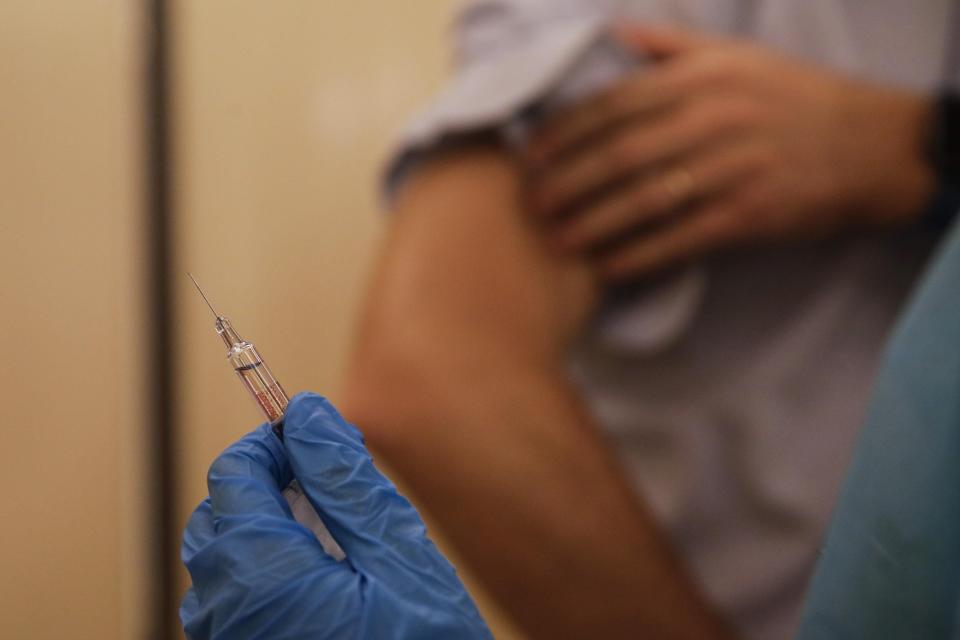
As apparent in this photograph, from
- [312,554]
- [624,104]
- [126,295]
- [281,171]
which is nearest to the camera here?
[312,554]

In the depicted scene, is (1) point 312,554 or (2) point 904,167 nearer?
(1) point 312,554

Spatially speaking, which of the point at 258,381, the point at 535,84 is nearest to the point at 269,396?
the point at 258,381

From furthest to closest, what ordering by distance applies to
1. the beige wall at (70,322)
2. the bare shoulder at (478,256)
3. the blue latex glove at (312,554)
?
1. the bare shoulder at (478,256)
2. the beige wall at (70,322)
3. the blue latex glove at (312,554)

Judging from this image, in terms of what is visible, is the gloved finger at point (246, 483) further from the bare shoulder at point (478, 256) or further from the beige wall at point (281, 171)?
the bare shoulder at point (478, 256)

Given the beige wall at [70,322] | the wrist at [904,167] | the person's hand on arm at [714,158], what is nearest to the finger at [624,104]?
the person's hand on arm at [714,158]

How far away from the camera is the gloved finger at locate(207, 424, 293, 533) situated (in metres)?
0.29

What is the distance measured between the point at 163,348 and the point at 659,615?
342mm

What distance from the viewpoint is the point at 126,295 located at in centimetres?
46

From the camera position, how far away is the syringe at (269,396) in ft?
1.04

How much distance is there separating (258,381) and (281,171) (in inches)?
16.4

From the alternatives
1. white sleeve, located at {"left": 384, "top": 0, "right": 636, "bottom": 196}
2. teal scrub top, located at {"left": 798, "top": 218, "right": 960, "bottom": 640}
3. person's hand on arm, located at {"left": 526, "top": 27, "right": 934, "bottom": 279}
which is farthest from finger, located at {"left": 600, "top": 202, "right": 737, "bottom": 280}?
teal scrub top, located at {"left": 798, "top": 218, "right": 960, "bottom": 640}

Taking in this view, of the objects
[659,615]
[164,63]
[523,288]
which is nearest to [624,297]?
[523,288]

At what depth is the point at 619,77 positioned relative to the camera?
570 millimetres

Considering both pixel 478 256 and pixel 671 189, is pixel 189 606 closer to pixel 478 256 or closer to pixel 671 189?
pixel 478 256
